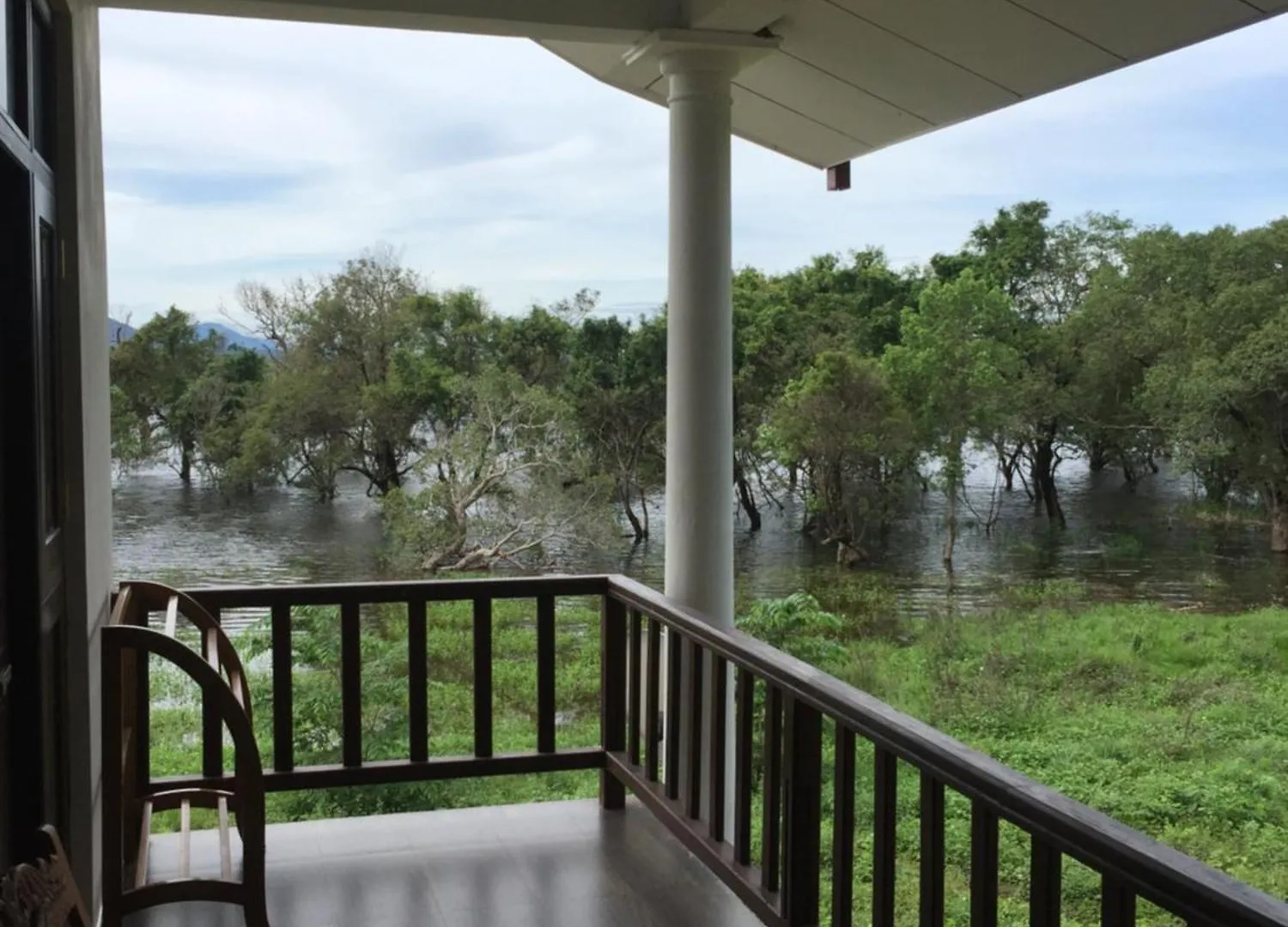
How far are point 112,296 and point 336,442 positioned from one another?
2061 mm

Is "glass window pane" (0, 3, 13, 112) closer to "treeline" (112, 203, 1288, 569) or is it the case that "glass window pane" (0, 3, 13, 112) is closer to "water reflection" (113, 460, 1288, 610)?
"treeline" (112, 203, 1288, 569)

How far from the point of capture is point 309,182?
10977 mm

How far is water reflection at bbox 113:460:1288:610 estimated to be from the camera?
932 cm

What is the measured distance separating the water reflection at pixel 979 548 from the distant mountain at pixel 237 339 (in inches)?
47.6

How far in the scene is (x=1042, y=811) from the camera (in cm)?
149

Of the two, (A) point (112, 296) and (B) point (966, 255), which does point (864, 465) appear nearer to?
(B) point (966, 255)

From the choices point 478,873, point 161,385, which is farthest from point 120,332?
point 478,873

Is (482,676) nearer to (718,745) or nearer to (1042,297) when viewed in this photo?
(718,745)

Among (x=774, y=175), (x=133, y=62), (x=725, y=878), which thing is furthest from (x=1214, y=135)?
(x=725, y=878)

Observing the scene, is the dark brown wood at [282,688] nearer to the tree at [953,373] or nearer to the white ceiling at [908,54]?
the white ceiling at [908,54]

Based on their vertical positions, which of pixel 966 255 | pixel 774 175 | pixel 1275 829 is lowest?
pixel 1275 829

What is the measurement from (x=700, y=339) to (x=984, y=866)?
198cm

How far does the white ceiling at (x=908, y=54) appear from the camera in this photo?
2.65m

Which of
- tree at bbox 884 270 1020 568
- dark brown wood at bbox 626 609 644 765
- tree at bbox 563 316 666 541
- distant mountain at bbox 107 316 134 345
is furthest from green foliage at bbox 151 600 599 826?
dark brown wood at bbox 626 609 644 765
